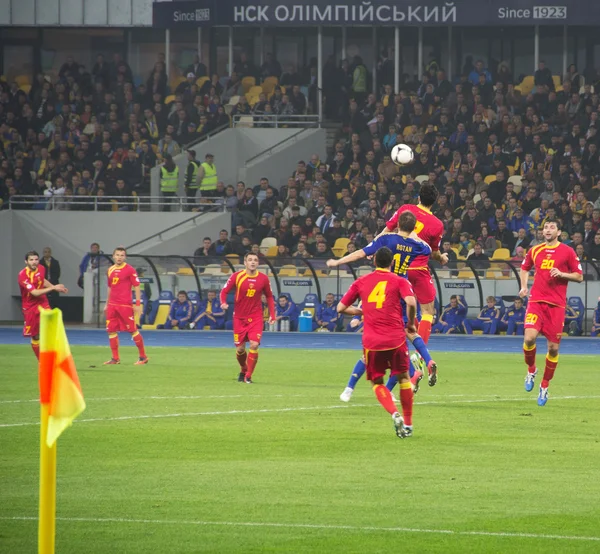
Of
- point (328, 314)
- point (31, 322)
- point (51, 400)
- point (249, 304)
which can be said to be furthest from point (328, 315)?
point (51, 400)

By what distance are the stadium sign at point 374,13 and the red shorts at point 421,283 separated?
988 inches

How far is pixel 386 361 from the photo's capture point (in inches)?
518

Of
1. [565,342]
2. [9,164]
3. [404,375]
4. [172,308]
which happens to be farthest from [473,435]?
[9,164]

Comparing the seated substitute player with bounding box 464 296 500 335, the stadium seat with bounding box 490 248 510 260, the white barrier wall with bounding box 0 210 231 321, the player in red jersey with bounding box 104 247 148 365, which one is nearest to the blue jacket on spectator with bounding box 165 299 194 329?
the white barrier wall with bounding box 0 210 231 321

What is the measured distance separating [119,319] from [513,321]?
12.8 meters

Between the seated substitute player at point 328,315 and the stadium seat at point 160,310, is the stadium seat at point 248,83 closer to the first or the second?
the stadium seat at point 160,310

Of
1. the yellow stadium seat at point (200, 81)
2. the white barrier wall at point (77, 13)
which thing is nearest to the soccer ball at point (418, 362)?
the yellow stadium seat at point (200, 81)

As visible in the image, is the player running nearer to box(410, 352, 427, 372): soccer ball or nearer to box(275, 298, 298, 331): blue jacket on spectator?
box(410, 352, 427, 372): soccer ball

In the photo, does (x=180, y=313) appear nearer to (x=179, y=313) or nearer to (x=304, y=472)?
(x=179, y=313)

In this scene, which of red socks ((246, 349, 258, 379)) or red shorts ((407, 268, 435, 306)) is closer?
red shorts ((407, 268, 435, 306))

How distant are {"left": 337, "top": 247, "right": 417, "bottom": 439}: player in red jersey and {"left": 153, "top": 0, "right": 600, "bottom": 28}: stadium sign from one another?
28.4m

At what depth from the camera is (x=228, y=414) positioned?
51.5ft

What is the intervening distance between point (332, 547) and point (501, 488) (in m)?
2.55

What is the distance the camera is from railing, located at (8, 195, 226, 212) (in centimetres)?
4009
